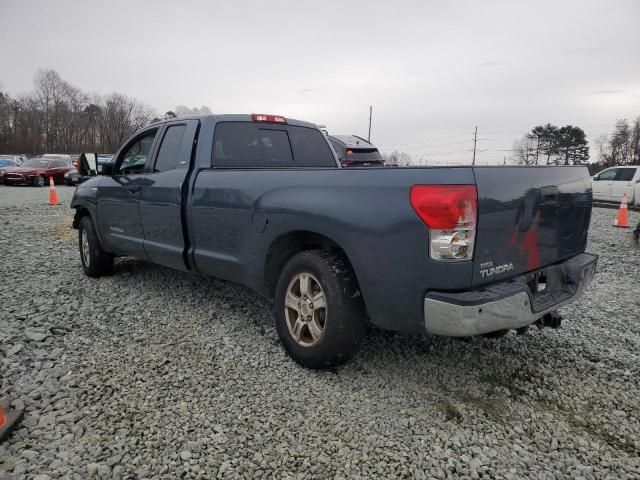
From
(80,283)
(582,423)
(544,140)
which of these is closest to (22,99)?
(544,140)

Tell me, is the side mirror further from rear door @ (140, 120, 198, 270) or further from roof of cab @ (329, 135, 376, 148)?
roof of cab @ (329, 135, 376, 148)

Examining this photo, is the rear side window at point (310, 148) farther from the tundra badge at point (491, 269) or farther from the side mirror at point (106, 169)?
the tundra badge at point (491, 269)

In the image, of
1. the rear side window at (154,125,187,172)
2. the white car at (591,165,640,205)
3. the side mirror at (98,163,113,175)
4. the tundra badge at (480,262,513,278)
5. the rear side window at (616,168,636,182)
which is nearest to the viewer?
the tundra badge at (480,262,513,278)

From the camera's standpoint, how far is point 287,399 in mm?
2768

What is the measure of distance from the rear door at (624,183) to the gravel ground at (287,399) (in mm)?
13535

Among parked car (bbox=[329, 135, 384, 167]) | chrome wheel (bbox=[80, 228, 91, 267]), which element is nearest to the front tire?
chrome wheel (bbox=[80, 228, 91, 267])

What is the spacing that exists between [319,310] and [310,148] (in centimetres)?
224

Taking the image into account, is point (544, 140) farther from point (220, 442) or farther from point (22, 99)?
point (22, 99)

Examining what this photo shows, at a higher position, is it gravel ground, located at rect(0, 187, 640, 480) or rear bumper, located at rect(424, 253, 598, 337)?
rear bumper, located at rect(424, 253, 598, 337)

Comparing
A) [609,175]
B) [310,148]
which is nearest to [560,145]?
[609,175]

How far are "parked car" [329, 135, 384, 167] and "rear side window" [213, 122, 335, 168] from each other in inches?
208

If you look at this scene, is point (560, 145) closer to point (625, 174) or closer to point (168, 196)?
point (625, 174)

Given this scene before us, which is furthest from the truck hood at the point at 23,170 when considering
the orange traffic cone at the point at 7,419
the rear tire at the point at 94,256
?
the orange traffic cone at the point at 7,419

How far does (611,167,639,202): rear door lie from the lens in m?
15.3
